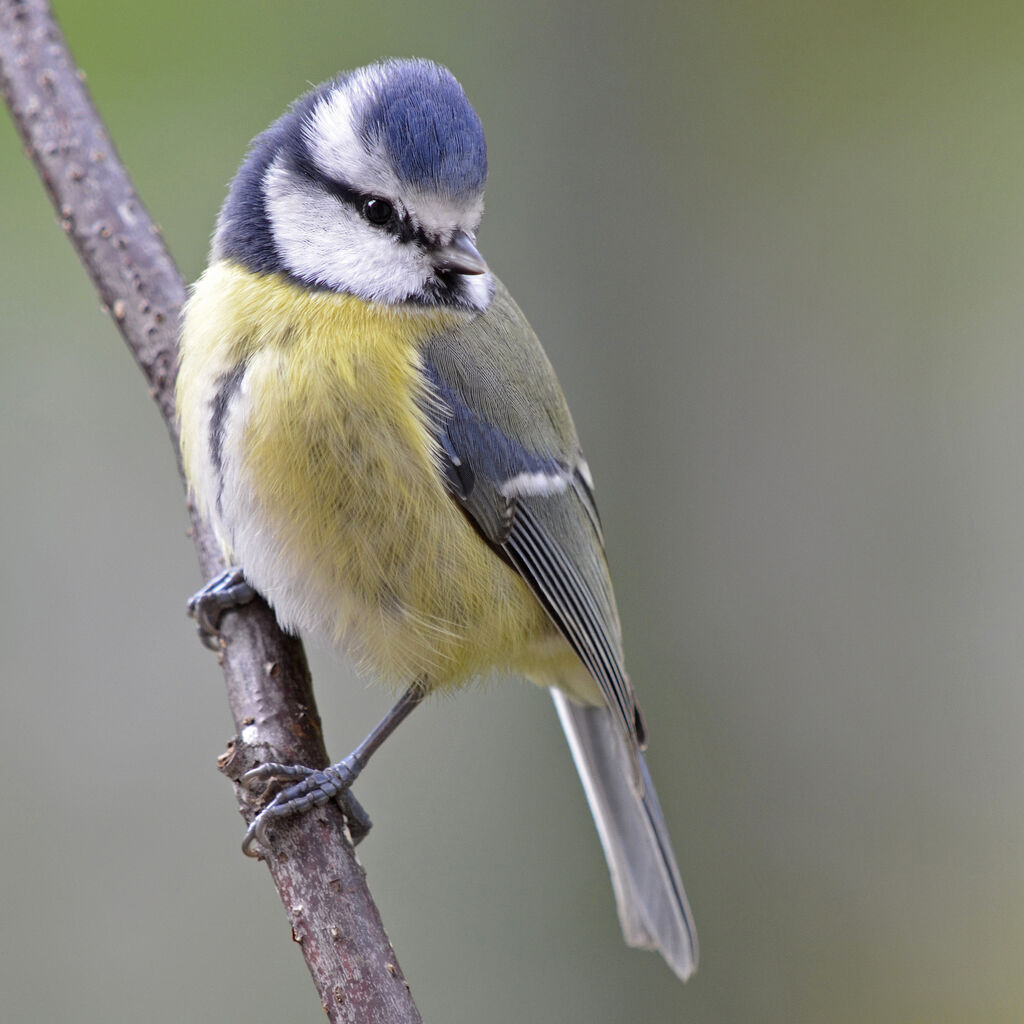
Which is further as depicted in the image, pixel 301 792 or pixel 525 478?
pixel 525 478

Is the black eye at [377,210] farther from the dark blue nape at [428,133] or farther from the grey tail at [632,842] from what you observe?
the grey tail at [632,842]

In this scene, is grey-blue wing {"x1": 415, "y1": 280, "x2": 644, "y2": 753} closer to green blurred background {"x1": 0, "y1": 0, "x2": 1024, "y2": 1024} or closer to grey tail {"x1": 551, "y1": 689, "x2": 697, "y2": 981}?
grey tail {"x1": 551, "y1": 689, "x2": 697, "y2": 981}

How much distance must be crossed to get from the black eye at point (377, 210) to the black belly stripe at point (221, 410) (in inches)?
9.6

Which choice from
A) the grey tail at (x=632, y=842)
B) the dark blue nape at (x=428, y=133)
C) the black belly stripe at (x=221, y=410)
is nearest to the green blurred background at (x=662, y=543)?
the grey tail at (x=632, y=842)

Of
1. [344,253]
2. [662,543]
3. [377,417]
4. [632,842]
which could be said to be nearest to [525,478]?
[377,417]

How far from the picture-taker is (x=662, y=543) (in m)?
2.88

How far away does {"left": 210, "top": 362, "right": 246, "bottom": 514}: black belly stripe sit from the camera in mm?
1435

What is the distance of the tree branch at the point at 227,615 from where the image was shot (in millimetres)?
1204

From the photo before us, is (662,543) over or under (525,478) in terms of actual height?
under

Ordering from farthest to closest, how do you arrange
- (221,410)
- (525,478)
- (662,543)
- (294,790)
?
(662,543)
(525,478)
(221,410)
(294,790)

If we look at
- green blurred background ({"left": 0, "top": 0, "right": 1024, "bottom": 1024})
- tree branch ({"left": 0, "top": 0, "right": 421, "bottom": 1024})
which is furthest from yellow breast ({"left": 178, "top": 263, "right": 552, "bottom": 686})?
green blurred background ({"left": 0, "top": 0, "right": 1024, "bottom": 1024})

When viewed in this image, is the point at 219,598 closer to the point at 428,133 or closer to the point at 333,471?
the point at 333,471

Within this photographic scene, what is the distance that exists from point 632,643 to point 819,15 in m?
1.90

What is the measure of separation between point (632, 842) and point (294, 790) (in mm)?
664
